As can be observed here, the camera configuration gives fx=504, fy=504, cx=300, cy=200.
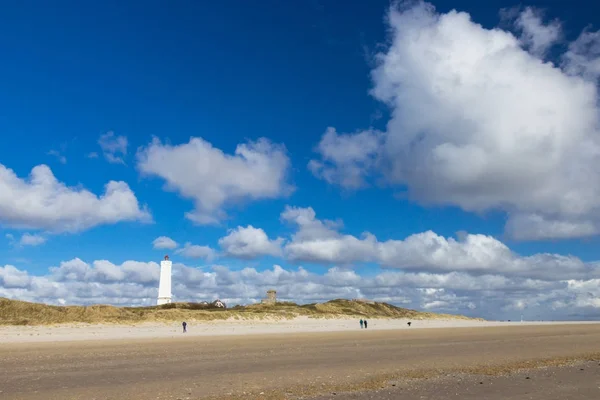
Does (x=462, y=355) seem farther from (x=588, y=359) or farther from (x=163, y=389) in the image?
(x=163, y=389)

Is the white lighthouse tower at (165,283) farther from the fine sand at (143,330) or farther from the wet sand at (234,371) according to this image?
the wet sand at (234,371)

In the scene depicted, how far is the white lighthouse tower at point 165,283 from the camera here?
4166 inches

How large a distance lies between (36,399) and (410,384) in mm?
13094

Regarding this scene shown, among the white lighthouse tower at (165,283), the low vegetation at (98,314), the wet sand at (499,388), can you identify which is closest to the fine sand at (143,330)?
the low vegetation at (98,314)

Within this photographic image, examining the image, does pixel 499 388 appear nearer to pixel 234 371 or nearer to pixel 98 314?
pixel 234 371

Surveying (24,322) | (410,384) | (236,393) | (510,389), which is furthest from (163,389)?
(24,322)

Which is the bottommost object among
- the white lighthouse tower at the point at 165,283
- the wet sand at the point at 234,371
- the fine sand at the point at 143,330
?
the fine sand at the point at 143,330

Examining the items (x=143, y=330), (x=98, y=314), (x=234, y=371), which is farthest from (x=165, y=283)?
(x=234, y=371)

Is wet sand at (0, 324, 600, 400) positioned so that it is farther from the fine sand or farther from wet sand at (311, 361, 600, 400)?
the fine sand

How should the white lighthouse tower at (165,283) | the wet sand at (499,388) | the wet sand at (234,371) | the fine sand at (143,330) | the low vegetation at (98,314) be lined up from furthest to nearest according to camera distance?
the white lighthouse tower at (165,283)
the low vegetation at (98,314)
the fine sand at (143,330)
the wet sand at (234,371)
the wet sand at (499,388)

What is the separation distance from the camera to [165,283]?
108 meters

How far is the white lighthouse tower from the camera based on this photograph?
106 meters

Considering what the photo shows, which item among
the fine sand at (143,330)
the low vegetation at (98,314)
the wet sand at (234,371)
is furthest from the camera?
the low vegetation at (98,314)

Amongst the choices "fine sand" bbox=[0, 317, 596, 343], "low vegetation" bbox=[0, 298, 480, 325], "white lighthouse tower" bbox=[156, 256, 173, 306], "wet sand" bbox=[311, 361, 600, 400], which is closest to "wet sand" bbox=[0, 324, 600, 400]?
"wet sand" bbox=[311, 361, 600, 400]
